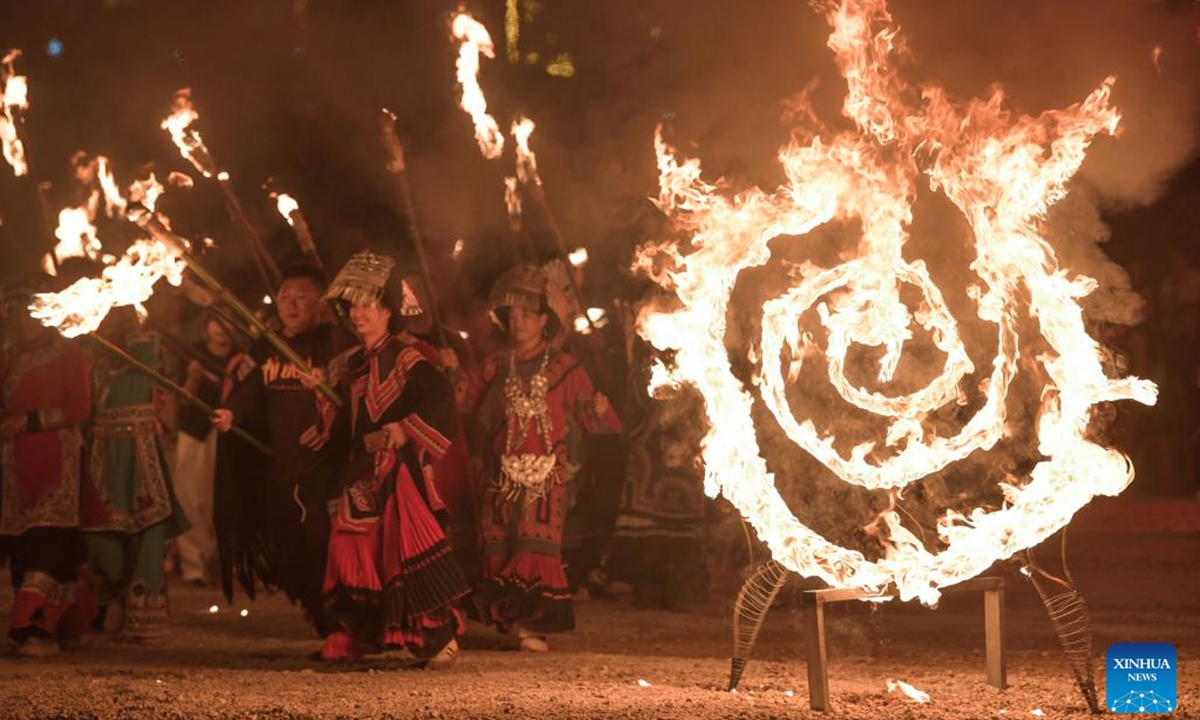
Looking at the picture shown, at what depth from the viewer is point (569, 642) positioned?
9.68 m

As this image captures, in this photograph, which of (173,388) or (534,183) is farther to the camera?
(534,183)

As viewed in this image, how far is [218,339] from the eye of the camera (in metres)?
12.4

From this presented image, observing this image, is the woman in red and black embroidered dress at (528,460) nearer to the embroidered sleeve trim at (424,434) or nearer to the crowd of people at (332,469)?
the crowd of people at (332,469)

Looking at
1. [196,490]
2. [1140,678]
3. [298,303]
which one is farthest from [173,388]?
[1140,678]

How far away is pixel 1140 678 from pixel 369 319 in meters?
3.86

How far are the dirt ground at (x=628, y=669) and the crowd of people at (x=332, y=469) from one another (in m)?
0.26

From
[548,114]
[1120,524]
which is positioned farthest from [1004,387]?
[1120,524]

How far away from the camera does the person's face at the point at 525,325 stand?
30.9 ft

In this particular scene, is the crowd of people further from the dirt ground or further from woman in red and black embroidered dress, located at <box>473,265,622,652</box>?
the dirt ground

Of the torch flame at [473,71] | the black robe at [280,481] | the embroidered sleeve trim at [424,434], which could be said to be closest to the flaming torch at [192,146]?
the black robe at [280,481]

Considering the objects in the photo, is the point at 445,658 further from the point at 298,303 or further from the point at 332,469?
the point at 298,303

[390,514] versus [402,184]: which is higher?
[402,184]

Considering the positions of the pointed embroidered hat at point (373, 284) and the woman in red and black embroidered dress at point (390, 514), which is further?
the pointed embroidered hat at point (373, 284)

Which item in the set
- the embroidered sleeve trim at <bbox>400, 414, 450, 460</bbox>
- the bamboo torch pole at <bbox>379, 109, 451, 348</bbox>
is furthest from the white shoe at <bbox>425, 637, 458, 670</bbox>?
the bamboo torch pole at <bbox>379, 109, 451, 348</bbox>
